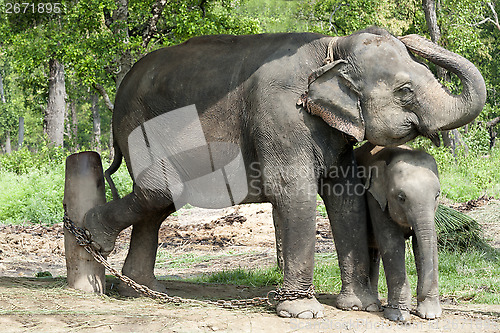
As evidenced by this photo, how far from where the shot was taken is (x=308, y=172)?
5.05 m

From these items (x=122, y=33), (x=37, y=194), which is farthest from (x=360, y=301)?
(x=122, y=33)

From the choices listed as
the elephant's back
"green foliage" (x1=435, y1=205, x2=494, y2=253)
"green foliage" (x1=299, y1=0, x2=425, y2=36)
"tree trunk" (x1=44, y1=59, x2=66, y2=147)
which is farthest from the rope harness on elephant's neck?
"tree trunk" (x1=44, y1=59, x2=66, y2=147)

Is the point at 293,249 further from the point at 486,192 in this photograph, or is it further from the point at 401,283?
the point at 486,192

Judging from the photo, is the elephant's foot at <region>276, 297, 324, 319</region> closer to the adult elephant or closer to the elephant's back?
the adult elephant

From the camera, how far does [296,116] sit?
5000 mm

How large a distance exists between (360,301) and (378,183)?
39.2 inches

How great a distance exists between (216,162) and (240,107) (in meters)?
0.53

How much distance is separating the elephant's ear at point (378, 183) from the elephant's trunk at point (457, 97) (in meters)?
0.54

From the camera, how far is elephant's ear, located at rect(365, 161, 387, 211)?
5.08m

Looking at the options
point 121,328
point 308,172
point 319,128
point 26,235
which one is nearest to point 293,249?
point 308,172

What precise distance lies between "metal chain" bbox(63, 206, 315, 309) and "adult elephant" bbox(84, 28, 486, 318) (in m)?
0.06

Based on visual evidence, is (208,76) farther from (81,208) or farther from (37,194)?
(37,194)

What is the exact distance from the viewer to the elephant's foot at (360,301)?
523cm

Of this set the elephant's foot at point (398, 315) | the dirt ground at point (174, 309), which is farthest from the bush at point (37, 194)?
the elephant's foot at point (398, 315)
